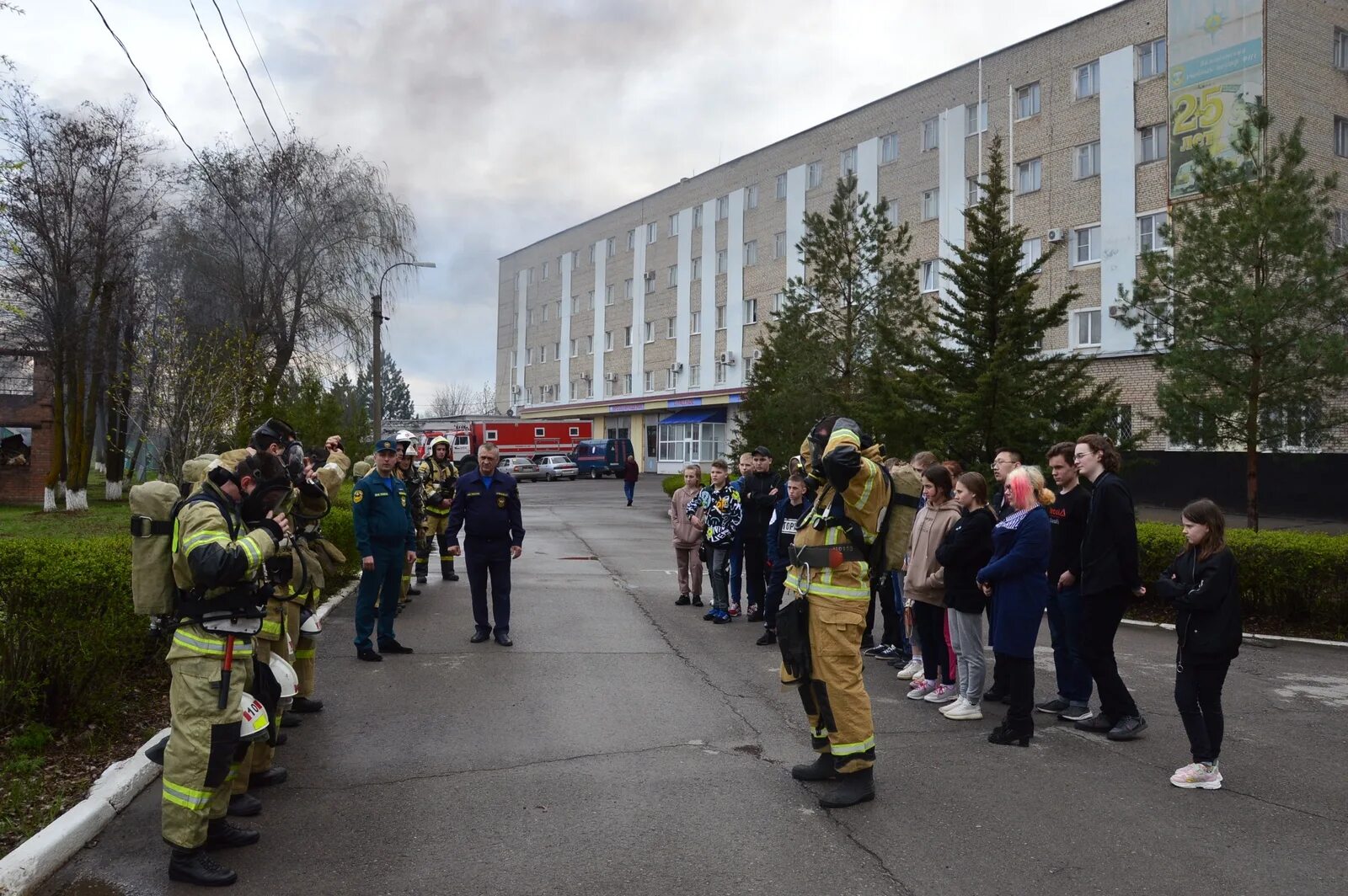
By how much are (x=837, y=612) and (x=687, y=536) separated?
6357 millimetres

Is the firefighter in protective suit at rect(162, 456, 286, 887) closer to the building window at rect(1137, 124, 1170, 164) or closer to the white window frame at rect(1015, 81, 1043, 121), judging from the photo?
the building window at rect(1137, 124, 1170, 164)

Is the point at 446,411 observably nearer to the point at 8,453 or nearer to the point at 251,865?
the point at 8,453

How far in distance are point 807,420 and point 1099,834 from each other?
19501 mm

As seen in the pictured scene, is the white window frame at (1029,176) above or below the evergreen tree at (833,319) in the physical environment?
above

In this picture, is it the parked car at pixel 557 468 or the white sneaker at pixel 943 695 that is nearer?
the white sneaker at pixel 943 695

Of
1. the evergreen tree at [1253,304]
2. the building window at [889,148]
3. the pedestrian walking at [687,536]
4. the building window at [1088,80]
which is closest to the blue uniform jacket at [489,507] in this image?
the pedestrian walking at [687,536]

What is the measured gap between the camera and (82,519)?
2245cm

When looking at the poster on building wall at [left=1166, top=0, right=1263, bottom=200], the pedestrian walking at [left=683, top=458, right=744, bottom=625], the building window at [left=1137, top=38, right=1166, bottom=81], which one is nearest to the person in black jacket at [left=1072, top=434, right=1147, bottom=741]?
the pedestrian walking at [left=683, top=458, right=744, bottom=625]

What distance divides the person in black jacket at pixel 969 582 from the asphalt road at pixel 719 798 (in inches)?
10.9

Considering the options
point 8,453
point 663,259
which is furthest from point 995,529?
point 663,259

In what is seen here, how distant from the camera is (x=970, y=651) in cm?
688

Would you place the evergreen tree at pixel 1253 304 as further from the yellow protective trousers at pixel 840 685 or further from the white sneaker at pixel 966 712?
the yellow protective trousers at pixel 840 685

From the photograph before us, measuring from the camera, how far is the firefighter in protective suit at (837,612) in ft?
16.8

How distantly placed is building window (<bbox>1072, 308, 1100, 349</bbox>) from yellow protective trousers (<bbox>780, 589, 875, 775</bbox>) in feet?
97.7
